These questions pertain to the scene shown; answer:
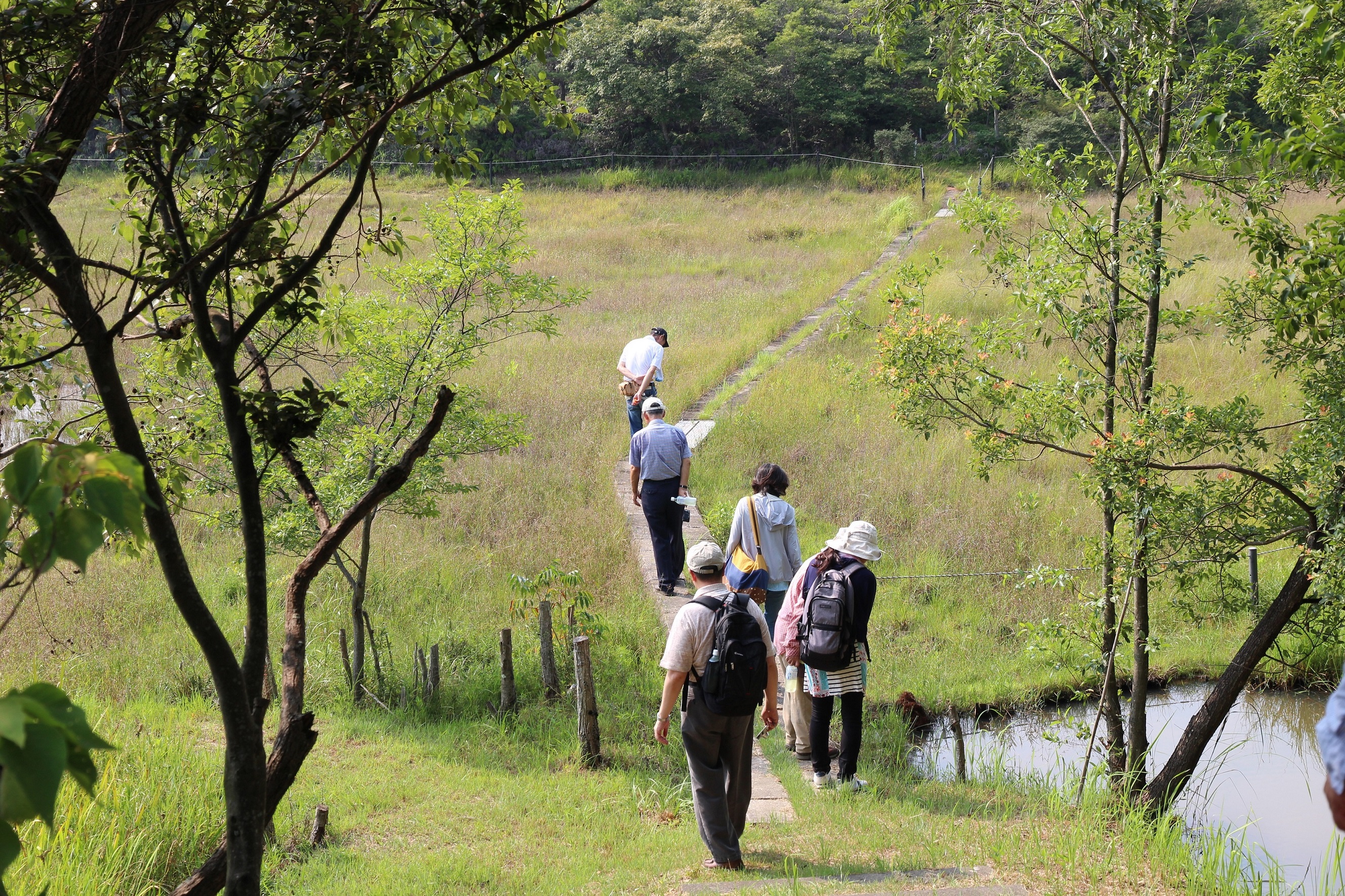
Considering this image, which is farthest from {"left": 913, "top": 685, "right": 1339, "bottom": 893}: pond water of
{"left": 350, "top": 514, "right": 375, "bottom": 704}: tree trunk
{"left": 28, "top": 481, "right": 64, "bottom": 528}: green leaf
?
{"left": 28, "top": 481, "right": 64, "bottom": 528}: green leaf

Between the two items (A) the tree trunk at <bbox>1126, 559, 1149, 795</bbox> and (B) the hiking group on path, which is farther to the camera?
(A) the tree trunk at <bbox>1126, 559, 1149, 795</bbox>

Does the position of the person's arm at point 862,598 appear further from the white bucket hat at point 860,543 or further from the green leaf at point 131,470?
the green leaf at point 131,470

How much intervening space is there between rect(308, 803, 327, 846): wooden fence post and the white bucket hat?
3.16m

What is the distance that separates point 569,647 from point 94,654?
13.9 ft

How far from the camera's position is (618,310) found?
23531mm

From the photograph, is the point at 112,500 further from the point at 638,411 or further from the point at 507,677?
the point at 638,411

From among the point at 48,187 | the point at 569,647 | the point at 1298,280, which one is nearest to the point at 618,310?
the point at 569,647

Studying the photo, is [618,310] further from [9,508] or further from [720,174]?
[9,508]

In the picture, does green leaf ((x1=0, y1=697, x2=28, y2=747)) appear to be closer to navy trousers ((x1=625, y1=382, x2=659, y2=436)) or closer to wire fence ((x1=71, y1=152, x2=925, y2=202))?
navy trousers ((x1=625, y1=382, x2=659, y2=436))

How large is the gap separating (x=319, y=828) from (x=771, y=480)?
11.4ft

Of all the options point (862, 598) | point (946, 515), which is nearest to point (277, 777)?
point (862, 598)

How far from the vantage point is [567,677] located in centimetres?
841

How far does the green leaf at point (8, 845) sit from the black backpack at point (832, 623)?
492 cm

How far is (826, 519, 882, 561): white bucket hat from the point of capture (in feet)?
20.0
